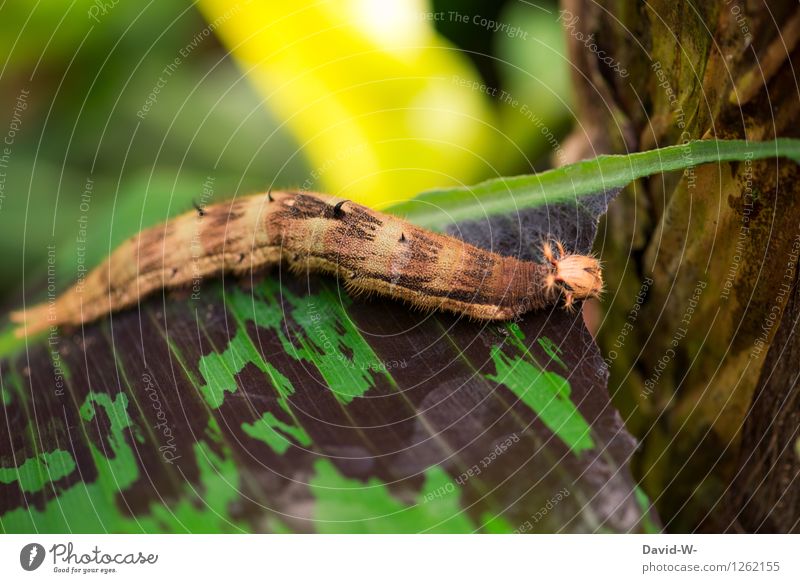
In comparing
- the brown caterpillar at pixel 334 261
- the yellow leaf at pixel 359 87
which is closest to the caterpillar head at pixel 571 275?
the brown caterpillar at pixel 334 261

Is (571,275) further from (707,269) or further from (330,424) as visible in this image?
(330,424)

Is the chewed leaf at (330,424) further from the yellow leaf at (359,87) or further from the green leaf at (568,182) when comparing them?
the yellow leaf at (359,87)
